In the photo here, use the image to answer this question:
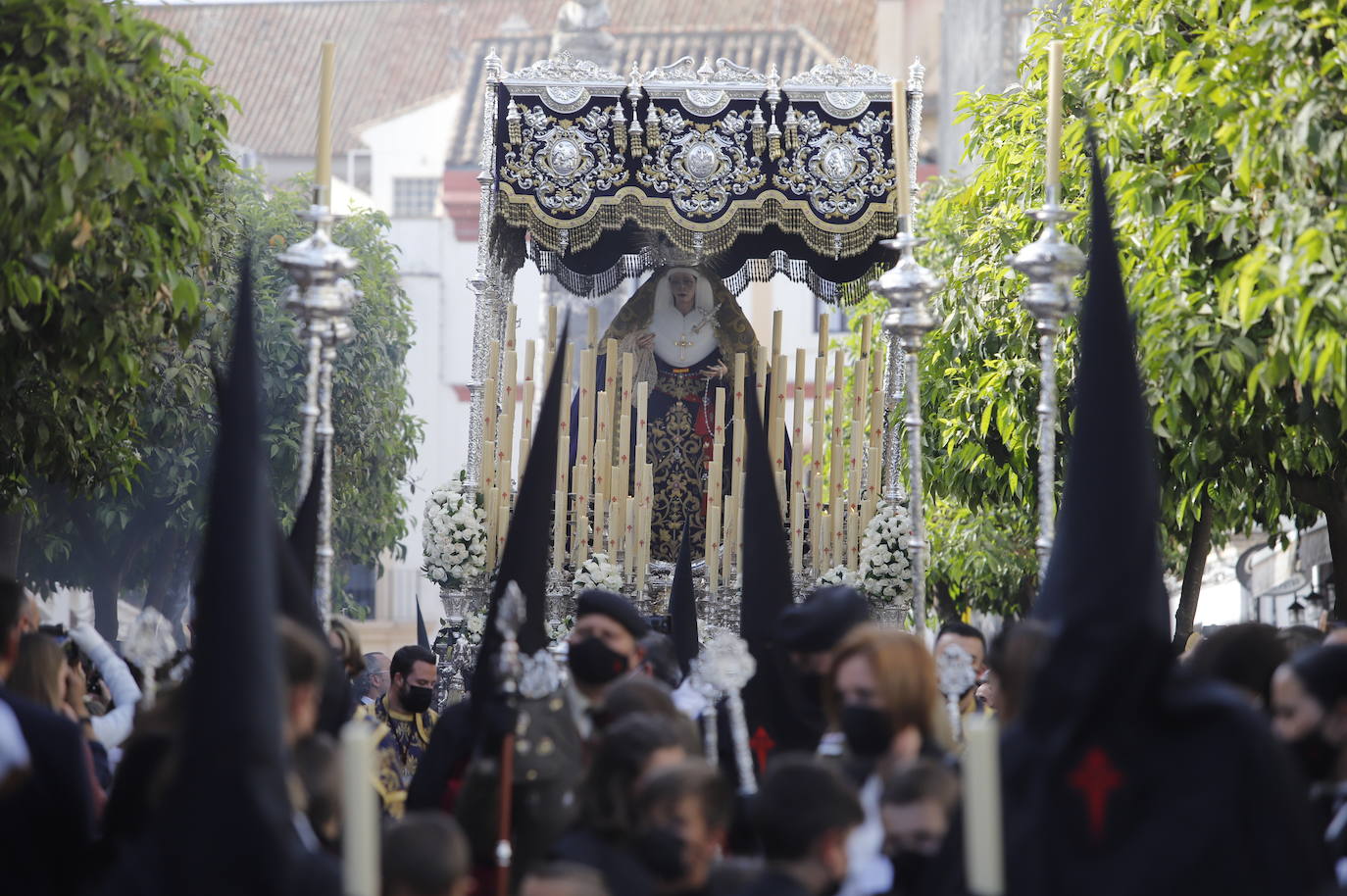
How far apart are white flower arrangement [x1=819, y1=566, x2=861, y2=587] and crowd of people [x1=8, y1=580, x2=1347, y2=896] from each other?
508 centimetres

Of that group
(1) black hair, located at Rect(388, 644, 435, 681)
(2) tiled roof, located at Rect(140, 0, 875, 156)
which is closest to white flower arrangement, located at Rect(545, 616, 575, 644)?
(1) black hair, located at Rect(388, 644, 435, 681)

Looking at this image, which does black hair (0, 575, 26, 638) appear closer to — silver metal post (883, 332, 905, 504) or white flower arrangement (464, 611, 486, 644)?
white flower arrangement (464, 611, 486, 644)

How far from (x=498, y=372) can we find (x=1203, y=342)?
4.16 metres

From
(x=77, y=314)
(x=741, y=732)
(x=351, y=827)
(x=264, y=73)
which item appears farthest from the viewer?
(x=264, y=73)

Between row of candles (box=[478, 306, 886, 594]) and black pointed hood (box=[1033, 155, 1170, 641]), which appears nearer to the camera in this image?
black pointed hood (box=[1033, 155, 1170, 641])

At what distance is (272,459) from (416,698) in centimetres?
1157

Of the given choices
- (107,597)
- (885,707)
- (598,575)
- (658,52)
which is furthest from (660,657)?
Answer: (658,52)

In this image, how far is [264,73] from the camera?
1900 inches

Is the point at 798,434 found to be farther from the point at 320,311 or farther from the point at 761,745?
the point at 761,745

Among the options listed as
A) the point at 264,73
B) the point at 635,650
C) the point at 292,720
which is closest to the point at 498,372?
the point at 635,650

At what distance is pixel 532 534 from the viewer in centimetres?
718

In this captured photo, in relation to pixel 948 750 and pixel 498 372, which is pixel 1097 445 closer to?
pixel 948 750

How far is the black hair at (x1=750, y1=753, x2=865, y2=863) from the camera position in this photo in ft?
15.4

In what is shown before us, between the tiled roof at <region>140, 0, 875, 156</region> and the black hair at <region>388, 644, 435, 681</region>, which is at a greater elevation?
the tiled roof at <region>140, 0, 875, 156</region>
